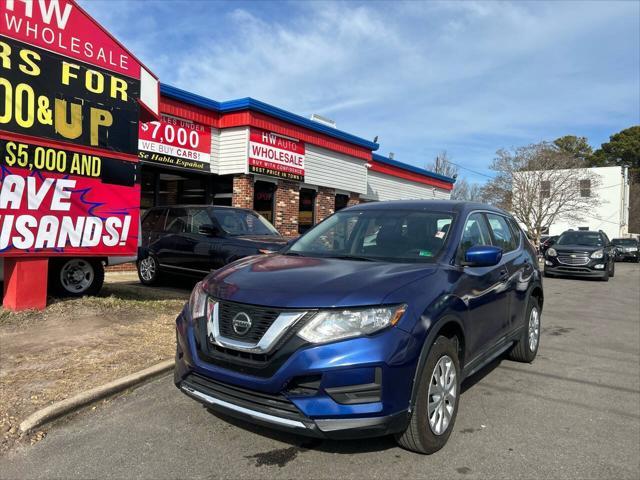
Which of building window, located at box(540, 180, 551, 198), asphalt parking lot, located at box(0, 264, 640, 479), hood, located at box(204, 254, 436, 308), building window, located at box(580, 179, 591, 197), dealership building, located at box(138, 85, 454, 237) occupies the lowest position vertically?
asphalt parking lot, located at box(0, 264, 640, 479)

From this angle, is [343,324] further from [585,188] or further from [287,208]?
[585,188]

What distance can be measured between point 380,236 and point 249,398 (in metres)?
1.81

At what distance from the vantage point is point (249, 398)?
2.89 metres

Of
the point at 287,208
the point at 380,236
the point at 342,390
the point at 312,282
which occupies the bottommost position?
the point at 342,390

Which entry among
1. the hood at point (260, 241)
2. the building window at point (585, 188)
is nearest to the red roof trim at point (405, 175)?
the hood at point (260, 241)

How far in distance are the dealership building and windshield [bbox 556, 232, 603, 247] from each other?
7.87 m

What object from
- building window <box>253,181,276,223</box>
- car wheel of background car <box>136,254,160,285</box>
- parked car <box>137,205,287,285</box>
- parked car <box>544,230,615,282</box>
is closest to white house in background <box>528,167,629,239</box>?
parked car <box>544,230,615,282</box>

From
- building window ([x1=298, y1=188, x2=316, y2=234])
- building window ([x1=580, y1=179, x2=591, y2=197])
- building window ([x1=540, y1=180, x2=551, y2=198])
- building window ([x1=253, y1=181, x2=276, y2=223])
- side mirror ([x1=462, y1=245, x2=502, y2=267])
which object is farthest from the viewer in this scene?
building window ([x1=580, y1=179, x2=591, y2=197])

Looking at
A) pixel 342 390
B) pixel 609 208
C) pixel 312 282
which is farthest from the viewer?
pixel 609 208

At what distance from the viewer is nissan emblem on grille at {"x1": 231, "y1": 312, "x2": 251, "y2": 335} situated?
294 centimetres

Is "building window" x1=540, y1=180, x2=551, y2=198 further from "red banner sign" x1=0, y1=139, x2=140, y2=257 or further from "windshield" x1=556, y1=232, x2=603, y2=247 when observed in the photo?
"red banner sign" x1=0, y1=139, x2=140, y2=257

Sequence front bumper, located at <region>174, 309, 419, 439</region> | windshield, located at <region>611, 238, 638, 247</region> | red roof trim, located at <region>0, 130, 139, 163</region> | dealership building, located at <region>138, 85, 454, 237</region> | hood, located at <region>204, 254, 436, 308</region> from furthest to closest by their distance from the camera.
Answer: windshield, located at <region>611, 238, 638, 247</region>, dealership building, located at <region>138, 85, 454, 237</region>, red roof trim, located at <region>0, 130, 139, 163</region>, hood, located at <region>204, 254, 436, 308</region>, front bumper, located at <region>174, 309, 419, 439</region>

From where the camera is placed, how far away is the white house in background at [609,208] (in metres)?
44.6

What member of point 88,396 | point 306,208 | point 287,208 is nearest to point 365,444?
point 88,396
